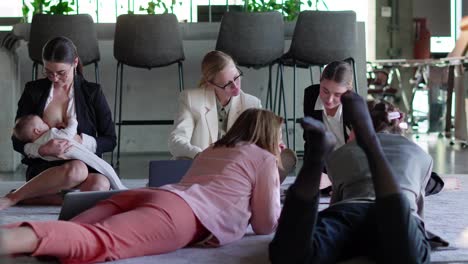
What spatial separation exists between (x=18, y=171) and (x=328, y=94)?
306 centimetres

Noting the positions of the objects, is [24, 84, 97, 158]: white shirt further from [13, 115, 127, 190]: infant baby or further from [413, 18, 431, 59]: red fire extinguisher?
[413, 18, 431, 59]: red fire extinguisher

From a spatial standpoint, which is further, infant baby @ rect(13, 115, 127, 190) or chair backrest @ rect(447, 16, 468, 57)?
chair backrest @ rect(447, 16, 468, 57)

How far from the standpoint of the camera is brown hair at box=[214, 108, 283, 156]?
9.70 ft

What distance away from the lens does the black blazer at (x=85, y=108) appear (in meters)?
4.18

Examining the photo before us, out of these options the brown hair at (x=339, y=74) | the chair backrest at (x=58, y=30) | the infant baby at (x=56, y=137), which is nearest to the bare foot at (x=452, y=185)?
the brown hair at (x=339, y=74)

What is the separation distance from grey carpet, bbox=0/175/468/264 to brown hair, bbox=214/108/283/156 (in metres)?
0.33

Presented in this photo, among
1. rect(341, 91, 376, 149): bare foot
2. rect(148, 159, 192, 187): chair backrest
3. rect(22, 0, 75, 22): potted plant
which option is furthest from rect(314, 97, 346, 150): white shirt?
rect(22, 0, 75, 22): potted plant

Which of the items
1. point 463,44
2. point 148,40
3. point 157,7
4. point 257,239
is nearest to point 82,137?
point 257,239

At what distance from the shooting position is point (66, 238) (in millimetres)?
2533

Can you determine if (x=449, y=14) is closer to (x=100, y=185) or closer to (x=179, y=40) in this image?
(x=179, y=40)

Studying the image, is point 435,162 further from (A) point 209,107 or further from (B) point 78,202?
(B) point 78,202

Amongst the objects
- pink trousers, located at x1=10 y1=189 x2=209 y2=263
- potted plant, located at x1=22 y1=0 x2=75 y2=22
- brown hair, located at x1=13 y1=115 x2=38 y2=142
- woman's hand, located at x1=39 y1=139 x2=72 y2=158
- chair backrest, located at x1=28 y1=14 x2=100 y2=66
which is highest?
potted plant, located at x1=22 y1=0 x2=75 y2=22

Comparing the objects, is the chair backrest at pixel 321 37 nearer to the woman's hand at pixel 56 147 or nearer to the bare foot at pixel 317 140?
the woman's hand at pixel 56 147

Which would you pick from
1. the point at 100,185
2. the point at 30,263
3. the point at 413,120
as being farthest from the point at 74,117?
the point at 413,120
